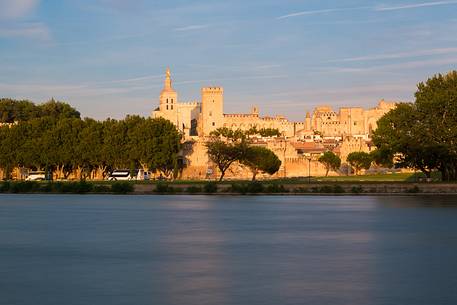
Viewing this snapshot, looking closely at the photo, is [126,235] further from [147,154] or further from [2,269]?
[147,154]

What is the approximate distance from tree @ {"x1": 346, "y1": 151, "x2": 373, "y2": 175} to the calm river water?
62.1 meters

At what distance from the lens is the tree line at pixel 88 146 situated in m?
84.8

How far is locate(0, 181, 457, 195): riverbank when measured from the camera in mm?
55938

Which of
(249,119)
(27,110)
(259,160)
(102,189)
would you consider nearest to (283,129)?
(249,119)

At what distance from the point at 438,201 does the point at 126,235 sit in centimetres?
2203

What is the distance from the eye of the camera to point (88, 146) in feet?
279

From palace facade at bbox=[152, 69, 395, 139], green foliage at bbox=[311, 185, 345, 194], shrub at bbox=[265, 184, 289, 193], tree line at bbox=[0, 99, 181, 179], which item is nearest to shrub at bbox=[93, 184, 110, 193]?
shrub at bbox=[265, 184, 289, 193]

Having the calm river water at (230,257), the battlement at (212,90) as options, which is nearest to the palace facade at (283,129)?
the battlement at (212,90)

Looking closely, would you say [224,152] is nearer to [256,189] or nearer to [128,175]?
[128,175]

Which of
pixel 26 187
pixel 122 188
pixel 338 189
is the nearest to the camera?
pixel 338 189

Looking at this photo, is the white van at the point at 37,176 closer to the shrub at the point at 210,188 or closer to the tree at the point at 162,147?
the tree at the point at 162,147

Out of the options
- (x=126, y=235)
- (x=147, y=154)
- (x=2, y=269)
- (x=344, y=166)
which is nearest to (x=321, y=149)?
(x=344, y=166)

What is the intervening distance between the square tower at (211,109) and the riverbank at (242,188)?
94929mm

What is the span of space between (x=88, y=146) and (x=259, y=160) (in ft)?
49.3
